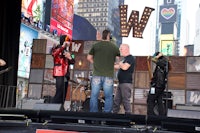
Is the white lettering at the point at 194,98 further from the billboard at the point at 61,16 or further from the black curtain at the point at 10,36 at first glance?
the billboard at the point at 61,16

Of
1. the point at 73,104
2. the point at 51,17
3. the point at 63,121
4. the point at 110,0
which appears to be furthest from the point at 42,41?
the point at 51,17

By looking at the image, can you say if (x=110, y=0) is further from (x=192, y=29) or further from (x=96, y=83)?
(x=96, y=83)

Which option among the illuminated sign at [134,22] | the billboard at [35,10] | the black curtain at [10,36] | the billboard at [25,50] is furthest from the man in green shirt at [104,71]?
the billboard at [35,10]

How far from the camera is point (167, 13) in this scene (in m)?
11.7

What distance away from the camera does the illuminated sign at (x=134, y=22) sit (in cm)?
963

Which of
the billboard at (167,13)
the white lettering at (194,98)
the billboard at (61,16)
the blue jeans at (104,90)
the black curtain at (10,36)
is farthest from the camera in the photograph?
the billboard at (61,16)

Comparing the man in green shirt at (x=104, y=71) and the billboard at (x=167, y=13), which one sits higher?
the billboard at (x=167, y=13)

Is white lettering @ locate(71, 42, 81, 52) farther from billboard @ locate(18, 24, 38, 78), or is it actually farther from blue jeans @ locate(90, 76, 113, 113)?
blue jeans @ locate(90, 76, 113, 113)

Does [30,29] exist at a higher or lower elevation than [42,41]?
higher

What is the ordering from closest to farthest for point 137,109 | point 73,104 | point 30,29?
point 73,104
point 137,109
point 30,29

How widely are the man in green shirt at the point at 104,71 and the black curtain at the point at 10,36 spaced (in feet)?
9.29

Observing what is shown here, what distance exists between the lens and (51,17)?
57.3 feet

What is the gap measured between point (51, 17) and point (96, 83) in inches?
513

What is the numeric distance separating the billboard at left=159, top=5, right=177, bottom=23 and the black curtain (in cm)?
517
